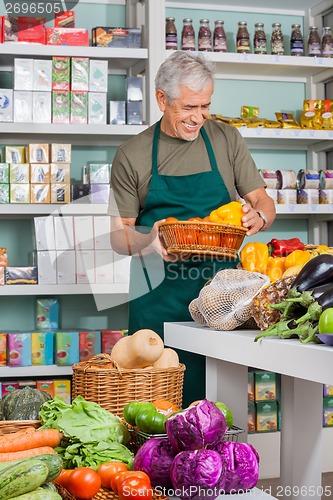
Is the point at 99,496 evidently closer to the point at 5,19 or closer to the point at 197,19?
the point at 5,19

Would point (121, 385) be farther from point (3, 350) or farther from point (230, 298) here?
point (3, 350)

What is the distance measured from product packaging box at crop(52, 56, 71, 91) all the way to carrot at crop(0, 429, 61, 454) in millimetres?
2590

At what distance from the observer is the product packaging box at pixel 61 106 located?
3.71 meters

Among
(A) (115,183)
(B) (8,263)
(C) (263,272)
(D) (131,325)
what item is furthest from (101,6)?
(C) (263,272)

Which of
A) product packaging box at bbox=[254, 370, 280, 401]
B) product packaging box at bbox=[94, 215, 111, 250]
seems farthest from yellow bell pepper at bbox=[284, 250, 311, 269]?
product packaging box at bbox=[254, 370, 280, 401]

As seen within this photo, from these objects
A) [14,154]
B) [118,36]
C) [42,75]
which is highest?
[118,36]

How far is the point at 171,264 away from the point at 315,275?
1.12 meters

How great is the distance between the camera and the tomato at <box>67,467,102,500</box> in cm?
122

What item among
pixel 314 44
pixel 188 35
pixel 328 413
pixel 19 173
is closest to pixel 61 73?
pixel 19 173

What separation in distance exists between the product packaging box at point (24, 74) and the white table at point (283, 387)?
198cm

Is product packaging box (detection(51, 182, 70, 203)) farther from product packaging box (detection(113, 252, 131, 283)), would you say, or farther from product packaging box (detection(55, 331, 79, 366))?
product packaging box (detection(55, 331, 79, 366))

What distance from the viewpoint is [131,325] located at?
2.77m

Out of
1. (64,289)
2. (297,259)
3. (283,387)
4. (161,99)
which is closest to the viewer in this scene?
(297,259)

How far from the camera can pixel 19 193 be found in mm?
3693
